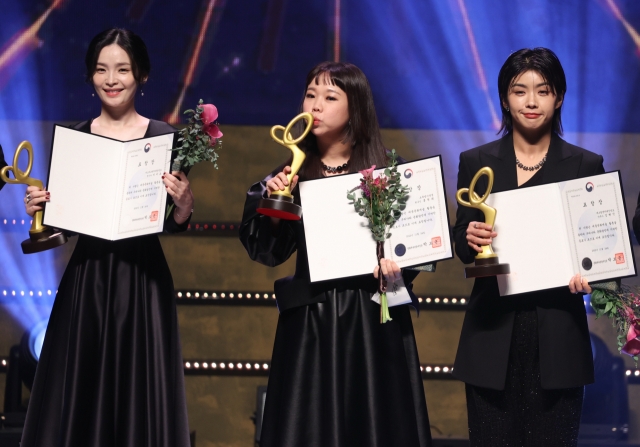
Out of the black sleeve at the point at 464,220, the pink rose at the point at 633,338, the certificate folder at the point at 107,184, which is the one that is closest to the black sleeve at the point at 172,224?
the certificate folder at the point at 107,184

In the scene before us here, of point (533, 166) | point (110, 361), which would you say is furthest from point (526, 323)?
point (110, 361)

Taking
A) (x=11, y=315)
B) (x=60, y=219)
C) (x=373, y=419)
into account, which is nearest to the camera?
(x=373, y=419)

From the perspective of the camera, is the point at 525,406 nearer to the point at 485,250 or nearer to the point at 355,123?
the point at 485,250

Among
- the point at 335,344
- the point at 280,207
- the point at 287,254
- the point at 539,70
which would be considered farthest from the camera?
the point at 287,254

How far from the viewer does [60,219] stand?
2660 millimetres

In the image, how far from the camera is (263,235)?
2705 millimetres

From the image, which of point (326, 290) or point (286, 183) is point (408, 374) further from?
point (286, 183)

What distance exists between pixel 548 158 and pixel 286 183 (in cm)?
83

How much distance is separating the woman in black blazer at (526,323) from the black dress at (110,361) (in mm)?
941

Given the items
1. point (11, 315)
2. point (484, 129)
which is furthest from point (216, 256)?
point (484, 129)

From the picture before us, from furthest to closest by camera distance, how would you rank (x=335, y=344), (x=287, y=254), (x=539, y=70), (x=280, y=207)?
(x=287, y=254)
(x=539, y=70)
(x=335, y=344)
(x=280, y=207)

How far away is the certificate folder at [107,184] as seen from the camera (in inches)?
104

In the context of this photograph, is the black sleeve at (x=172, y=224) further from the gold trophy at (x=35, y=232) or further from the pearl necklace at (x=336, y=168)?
the pearl necklace at (x=336, y=168)

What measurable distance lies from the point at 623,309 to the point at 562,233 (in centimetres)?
30
